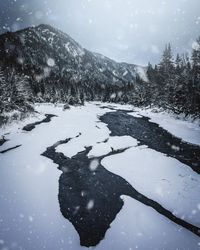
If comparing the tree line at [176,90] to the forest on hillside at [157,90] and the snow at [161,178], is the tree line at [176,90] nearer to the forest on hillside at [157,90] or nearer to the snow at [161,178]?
the forest on hillside at [157,90]

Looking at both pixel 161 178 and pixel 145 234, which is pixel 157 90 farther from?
pixel 145 234

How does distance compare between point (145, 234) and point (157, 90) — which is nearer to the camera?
point (145, 234)

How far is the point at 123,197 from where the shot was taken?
9422 millimetres

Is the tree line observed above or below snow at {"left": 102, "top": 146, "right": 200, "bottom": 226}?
above

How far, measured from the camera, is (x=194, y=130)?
22.5 metres

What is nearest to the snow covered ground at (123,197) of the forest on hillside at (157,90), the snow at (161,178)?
the snow at (161,178)

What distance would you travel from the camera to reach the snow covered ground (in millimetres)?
6605

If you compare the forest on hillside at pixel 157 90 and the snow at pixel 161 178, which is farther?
the forest on hillside at pixel 157 90

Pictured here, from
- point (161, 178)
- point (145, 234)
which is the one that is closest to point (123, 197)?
point (145, 234)

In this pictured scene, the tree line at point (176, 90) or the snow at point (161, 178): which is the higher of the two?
the tree line at point (176, 90)

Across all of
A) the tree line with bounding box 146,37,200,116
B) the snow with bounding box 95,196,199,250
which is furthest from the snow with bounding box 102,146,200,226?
the tree line with bounding box 146,37,200,116

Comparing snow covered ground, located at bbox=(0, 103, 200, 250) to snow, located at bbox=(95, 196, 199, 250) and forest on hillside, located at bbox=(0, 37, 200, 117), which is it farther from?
forest on hillside, located at bbox=(0, 37, 200, 117)

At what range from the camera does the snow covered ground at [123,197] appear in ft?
21.7

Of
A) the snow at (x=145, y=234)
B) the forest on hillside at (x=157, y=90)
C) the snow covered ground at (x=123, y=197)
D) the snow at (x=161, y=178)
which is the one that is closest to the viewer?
the snow at (x=145, y=234)
